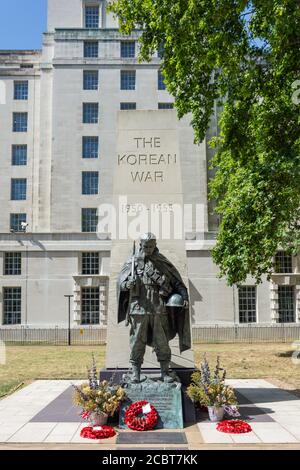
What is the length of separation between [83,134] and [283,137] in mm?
30889

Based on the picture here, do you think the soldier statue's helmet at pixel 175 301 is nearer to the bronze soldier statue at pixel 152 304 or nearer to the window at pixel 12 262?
the bronze soldier statue at pixel 152 304

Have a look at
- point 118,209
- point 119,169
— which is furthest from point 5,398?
point 119,169

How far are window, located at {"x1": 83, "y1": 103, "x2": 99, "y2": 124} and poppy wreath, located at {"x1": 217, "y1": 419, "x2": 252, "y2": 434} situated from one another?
39.5 meters

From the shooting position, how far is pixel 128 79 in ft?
153

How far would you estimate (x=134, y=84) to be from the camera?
153 feet

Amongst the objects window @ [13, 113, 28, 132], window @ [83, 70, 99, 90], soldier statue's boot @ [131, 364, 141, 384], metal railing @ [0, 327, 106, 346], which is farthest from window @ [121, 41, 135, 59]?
soldier statue's boot @ [131, 364, 141, 384]

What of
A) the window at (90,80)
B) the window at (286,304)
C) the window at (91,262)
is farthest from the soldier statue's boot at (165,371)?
the window at (90,80)

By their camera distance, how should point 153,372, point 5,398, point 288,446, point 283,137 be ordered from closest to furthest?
1. point 288,446
2. point 153,372
3. point 5,398
4. point 283,137

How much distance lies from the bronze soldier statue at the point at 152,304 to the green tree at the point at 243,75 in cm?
636

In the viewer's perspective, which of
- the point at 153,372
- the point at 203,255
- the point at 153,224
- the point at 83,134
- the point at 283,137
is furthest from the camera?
the point at 83,134

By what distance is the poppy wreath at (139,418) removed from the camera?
930cm

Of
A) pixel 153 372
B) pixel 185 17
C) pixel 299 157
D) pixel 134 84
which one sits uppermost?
pixel 134 84

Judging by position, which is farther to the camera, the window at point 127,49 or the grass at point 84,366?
the window at point 127,49
